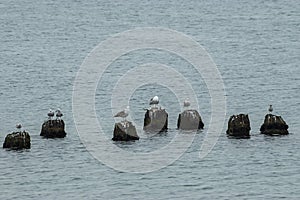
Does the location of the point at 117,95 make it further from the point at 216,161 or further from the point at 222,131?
the point at 216,161

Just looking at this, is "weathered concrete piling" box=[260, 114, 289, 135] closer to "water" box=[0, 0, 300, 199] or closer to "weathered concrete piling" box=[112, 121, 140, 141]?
"water" box=[0, 0, 300, 199]

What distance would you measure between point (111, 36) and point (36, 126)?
308ft

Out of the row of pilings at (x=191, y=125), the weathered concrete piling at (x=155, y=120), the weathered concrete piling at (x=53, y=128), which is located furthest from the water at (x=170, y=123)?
the weathered concrete piling at (x=155, y=120)

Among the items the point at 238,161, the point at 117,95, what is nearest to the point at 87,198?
the point at 238,161

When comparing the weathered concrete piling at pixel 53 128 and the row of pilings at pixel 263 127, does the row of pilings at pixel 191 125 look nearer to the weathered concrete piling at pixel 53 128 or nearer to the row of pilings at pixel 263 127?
the row of pilings at pixel 263 127

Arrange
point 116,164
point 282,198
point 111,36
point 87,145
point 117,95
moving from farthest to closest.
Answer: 1. point 111,36
2. point 117,95
3. point 87,145
4. point 116,164
5. point 282,198

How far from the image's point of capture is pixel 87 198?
66.6 metres

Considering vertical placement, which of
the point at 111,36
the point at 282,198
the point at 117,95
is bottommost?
the point at 282,198

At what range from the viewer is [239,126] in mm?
83625

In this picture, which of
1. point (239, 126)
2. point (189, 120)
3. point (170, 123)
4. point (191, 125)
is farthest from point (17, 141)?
point (239, 126)

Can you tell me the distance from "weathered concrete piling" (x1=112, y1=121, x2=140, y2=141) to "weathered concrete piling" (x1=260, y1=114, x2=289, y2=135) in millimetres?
10242

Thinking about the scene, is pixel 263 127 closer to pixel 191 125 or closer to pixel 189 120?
pixel 191 125

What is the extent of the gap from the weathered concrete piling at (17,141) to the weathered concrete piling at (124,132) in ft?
21.9

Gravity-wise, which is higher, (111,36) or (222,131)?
(111,36)
